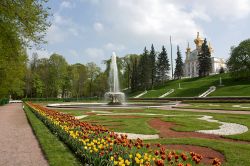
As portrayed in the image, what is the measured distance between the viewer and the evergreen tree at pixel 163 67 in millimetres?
87125

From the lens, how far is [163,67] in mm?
87625

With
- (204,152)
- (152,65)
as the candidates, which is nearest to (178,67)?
(152,65)

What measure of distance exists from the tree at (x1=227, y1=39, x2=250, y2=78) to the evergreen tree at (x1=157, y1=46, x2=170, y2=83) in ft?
86.1

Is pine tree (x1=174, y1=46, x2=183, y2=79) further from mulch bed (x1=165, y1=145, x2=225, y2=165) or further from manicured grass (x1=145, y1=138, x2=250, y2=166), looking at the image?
mulch bed (x1=165, y1=145, x2=225, y2=165)

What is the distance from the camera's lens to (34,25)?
14.6 meters

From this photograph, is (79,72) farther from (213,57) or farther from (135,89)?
(213,57)

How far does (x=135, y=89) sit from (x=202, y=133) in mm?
69720

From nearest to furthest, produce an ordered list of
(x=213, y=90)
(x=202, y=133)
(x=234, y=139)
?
(x=234, y=139), (x=202, y=133), (x=213, y=90)

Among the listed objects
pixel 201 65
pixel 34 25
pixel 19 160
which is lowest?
pixel 19 160

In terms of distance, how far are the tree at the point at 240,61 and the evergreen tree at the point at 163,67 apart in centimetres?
2623

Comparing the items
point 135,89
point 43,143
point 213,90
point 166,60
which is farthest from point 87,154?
point 166,60

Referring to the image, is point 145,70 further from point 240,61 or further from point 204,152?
point 204,152

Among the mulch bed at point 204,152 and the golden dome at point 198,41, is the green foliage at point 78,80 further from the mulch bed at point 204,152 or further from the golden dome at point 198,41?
the mulch bed at point 204,152

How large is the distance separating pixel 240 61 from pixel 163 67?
28.9 metres
